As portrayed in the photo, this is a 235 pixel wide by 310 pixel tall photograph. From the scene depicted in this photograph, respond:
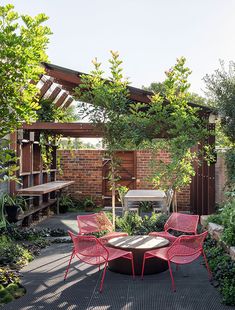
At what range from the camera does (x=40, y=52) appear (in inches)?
150

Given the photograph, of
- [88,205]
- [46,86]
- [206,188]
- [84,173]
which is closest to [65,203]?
[88,205]

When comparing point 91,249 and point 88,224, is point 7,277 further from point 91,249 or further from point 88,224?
point 88,224

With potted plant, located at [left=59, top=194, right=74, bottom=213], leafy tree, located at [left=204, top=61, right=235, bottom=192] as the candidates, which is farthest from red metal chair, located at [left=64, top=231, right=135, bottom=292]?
potted plant, located at [left=59, top=194, right=74, bottom=213]

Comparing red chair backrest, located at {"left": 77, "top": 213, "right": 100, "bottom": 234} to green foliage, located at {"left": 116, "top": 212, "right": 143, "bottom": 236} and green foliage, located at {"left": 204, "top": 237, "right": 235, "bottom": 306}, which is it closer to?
green foliage, located at {"left": 116, "top": 212, "right": 143, "bottom": 236}

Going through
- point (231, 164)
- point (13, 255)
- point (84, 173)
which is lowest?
point (13, 255)

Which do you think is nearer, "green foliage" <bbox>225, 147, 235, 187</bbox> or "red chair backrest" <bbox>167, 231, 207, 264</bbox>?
"red chair backrest" <bbox>167, 231, 207, 264</bbox>

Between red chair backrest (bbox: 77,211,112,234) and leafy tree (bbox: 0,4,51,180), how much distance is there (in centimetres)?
204

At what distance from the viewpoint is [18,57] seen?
3.65 metres

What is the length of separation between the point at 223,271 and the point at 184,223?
4.44ft

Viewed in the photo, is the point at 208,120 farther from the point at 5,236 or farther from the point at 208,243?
the point at 5,236

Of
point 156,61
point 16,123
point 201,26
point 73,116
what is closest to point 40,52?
point 16,123

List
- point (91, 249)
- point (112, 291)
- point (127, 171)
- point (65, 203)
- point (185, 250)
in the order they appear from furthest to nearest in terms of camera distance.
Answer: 1. point (127, 171)
2. point (65, 203)
3. point (91, 249)
4. point (185, 250)
5. point (112, 291)

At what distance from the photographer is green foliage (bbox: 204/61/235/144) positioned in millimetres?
7030

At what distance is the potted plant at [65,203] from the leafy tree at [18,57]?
23.0 feet
